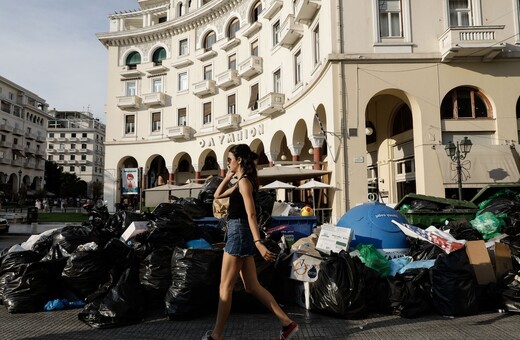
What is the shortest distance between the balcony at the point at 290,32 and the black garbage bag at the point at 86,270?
14897 mm

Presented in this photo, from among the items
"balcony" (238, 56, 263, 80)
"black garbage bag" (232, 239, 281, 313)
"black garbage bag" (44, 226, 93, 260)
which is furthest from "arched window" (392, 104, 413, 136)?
"black garbage bag" (44, 226, 93, 260)

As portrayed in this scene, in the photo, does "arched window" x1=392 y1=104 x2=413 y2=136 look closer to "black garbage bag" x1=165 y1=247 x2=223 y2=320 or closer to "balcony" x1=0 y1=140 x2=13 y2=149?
"black garbage bag" x1=165 y1=247 x2=223 y2=320

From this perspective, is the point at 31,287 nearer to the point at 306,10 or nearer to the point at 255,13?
the point at 306,10

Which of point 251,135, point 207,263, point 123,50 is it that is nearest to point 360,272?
point 207,263

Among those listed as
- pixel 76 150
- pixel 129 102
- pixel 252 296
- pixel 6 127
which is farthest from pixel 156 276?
pixel 76 150

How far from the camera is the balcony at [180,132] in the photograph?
91.0 ft

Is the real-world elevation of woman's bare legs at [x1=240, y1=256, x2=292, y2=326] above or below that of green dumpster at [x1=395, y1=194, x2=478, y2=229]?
below

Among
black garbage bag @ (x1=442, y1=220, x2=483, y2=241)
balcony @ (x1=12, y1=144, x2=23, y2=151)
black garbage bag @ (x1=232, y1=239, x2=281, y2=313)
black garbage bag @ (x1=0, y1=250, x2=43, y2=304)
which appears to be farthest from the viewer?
balcony @ (x1=12, y1=144, x2=23, y2=151)

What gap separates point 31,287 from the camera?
4836mm

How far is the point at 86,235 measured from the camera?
5656mm

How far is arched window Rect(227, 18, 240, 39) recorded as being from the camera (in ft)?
83.5

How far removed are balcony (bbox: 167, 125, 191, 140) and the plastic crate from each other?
22.2 metres

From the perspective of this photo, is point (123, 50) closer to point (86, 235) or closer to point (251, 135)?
point (251, 135)

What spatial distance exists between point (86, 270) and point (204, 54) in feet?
80.4
